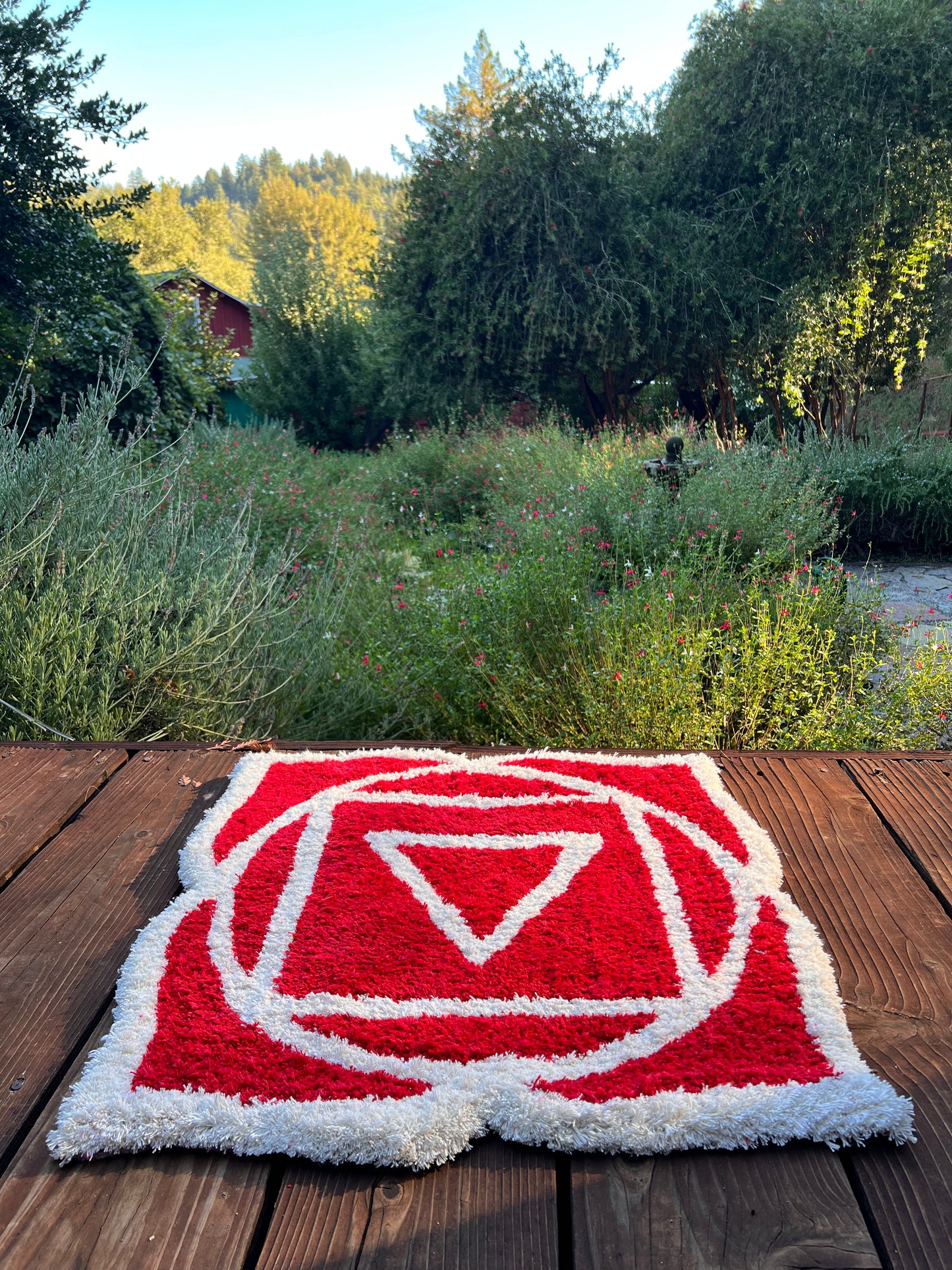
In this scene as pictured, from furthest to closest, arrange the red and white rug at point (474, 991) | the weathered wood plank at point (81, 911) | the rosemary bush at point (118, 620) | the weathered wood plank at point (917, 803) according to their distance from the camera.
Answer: the rosemary bush at point (118, 620) → the weathered wood plank at point (917, 803) → the weathered wood plank at point (81, 911) → the red and white rug at point (474, 991)

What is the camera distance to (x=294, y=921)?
4.35 feet

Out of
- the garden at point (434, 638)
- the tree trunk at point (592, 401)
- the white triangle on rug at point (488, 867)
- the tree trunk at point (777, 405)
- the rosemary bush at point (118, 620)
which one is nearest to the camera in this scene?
the white triangle on rug at point (488, 867)

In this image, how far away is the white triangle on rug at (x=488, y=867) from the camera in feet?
4.24

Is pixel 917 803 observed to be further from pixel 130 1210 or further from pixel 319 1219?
pixel 130 1210

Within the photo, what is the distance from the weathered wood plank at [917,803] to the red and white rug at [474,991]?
287 mm

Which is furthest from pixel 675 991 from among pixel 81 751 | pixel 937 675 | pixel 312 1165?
pixel 937 675

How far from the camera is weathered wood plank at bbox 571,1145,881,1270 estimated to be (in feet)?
2.65

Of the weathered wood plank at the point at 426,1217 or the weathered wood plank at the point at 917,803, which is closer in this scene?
the weathered wood plank at the point at 426,1217

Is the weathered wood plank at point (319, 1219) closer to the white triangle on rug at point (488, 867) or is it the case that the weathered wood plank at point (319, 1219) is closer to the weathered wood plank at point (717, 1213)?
the weathered wood plank at point (717, 1213)

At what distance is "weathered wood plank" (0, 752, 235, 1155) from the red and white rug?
7cm

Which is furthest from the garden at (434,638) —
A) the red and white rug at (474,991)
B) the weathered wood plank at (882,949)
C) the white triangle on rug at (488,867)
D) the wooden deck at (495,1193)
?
the wooden deck at (495,1193)

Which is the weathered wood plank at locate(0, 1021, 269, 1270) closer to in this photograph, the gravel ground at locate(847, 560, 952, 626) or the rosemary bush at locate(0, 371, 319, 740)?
the rosemary bush at locate(0, 371, 319, 740)

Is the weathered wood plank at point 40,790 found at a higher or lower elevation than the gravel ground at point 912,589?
higher

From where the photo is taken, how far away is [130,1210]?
0.88 m
